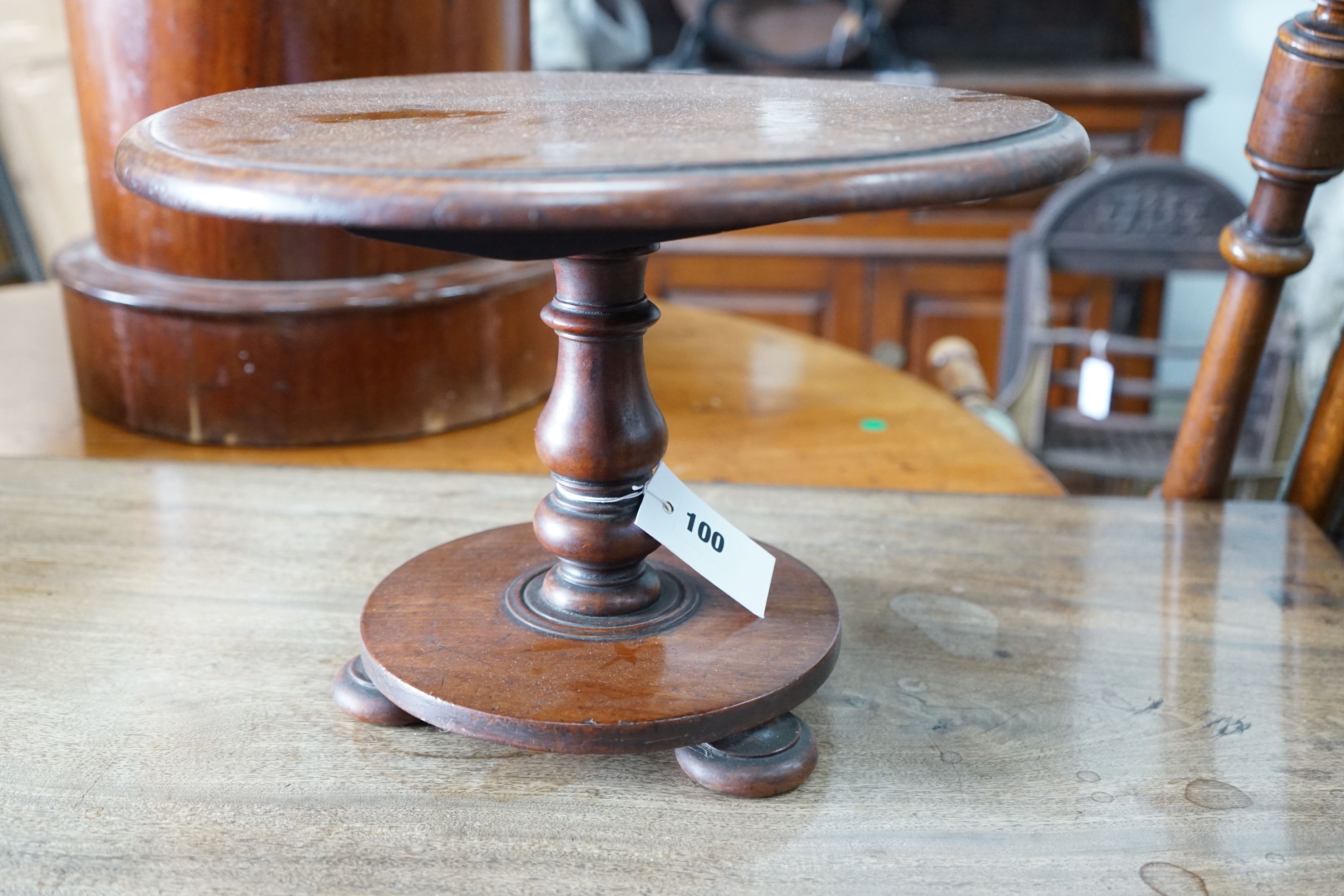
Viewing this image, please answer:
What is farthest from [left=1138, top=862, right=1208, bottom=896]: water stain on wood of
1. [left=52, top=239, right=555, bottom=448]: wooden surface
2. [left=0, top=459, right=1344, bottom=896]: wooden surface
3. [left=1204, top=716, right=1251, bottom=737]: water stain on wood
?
[left=52, top=239, right=555, bottom=448]: wooden surface

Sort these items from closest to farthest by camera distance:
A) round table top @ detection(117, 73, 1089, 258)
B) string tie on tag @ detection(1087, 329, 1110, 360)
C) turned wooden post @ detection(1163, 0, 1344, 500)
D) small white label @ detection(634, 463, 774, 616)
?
round table top @ detection(117, 73, 1089, 258) < small white label @ detection(634, 463, 774, 616) < turned wooden post @ detection(1163, 0, 1344, 500) < string tie on tag @ detection(1087, 329, 1110, 360)

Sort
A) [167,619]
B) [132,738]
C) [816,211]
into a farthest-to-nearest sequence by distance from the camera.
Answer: [167,619], [132,738], [816,211]

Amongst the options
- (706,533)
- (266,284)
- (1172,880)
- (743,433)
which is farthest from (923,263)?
(1172,880)

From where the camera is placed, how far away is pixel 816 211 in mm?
409

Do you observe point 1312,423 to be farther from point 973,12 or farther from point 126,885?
point 973,12

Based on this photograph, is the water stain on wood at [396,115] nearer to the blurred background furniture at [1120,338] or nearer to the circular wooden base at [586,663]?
the circular wooden base at [586,663]

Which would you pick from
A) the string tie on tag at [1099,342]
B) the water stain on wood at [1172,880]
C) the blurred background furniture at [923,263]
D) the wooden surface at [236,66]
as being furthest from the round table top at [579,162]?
the blurred background furniture at [923,263]

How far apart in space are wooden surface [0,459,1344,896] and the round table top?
25 cm

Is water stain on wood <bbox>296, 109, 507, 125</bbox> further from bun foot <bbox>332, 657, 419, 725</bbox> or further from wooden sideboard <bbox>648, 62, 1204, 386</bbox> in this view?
wooden sideboard <bbox>648, 62, 1204, 386</bbox>

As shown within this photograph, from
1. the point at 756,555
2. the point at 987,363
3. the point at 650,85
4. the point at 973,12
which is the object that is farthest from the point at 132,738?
the point at 973,12

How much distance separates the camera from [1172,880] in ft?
1.60

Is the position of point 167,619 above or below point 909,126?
below

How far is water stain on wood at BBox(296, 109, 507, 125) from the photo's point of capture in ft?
1.73

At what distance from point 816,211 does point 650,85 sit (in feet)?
0.97
